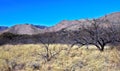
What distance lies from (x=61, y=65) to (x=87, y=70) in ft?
8.00

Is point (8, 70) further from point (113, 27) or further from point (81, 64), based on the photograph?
point (113, 27)

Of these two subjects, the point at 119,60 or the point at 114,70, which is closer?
the point at 114,70

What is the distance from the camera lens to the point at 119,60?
657 inches

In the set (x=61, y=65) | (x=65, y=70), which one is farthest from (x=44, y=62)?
(x=65, y=70)

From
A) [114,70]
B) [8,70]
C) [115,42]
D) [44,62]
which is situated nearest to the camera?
[114,70]

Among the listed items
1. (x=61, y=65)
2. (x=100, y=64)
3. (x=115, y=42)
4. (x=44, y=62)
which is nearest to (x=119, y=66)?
(x=100, y=64)

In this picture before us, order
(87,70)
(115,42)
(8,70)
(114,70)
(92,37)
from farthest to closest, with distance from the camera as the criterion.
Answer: (92,37) → (115,42) → (8,70) → (87,70) → (114,70)

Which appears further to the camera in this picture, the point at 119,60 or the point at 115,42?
the point at 115,42

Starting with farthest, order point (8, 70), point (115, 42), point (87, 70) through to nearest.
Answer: point (115, 42), point (8, 70), point (87, 70)

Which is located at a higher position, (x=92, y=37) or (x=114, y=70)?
(x=92, y=37)

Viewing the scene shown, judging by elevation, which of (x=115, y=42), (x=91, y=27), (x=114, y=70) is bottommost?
(x=114, y=70)

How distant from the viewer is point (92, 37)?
25.7 m

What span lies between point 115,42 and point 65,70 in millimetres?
8372

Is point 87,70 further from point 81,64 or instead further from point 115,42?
point 115,42
